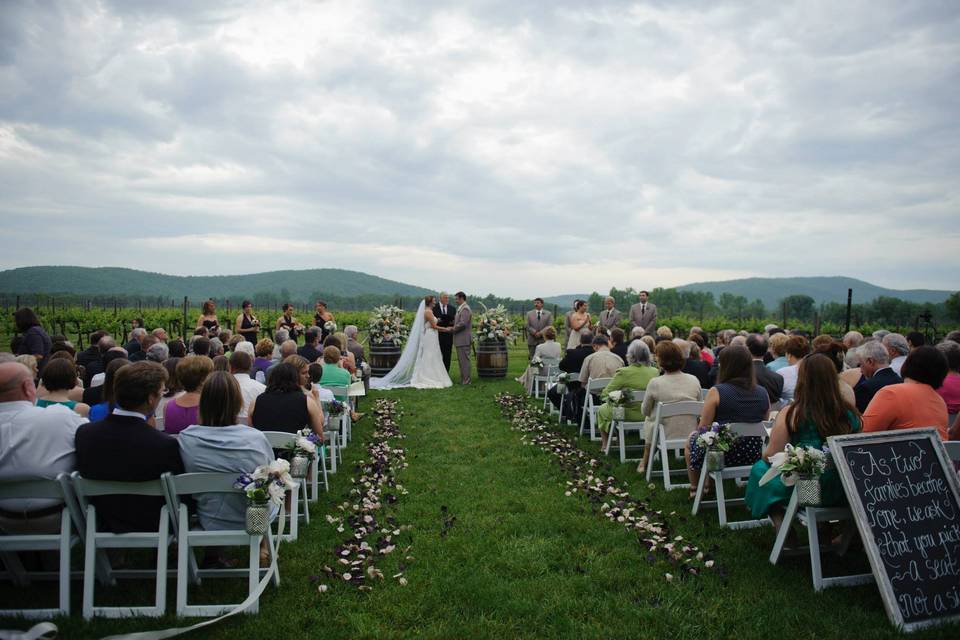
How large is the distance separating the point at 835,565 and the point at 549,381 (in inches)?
253

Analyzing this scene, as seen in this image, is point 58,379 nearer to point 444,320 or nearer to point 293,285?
point 444,320

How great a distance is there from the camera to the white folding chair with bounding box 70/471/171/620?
350 cm

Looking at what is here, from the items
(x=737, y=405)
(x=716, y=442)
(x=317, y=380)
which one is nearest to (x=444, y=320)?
(x=317, y=380)

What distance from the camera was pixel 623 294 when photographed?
2028 inches

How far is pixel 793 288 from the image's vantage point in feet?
458

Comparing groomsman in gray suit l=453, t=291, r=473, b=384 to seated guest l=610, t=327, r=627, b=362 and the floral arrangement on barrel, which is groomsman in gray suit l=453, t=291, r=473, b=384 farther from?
seated guest l=610, t=327, r=627, b=362

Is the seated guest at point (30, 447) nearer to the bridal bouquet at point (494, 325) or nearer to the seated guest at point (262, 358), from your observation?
the seated guest at point (262, 358)

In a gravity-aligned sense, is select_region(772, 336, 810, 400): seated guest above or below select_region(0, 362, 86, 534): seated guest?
above

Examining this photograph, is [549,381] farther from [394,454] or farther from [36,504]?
[36,504]

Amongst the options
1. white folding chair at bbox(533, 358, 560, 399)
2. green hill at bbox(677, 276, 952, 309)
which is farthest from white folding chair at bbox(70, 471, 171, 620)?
green hill at bbox(677, 276, 952, 309)

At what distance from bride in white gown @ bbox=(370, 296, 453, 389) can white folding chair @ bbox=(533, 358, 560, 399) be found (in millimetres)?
2960

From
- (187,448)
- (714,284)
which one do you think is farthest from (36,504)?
(714,284)

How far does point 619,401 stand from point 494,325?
8.25 m

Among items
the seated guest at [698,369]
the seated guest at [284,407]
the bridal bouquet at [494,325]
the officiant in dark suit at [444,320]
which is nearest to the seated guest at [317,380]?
the seated guest at [284,407]
